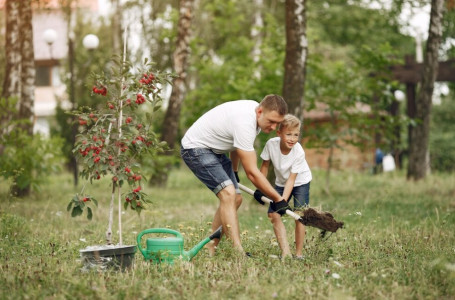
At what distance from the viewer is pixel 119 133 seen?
20.7 ft

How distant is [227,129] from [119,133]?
1.02m

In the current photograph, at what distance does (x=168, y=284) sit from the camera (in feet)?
17.3

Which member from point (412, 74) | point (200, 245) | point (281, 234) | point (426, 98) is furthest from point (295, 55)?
point (412, 74)

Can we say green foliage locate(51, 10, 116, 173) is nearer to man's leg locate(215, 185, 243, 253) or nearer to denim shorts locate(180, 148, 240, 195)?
denim shorts locate(180, 148, 240, 195)

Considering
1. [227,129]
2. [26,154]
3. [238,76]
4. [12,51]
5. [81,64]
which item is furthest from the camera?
[81,64]

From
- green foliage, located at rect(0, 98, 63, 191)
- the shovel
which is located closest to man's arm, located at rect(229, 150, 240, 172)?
the shovel

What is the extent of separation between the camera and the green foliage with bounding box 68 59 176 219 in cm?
611

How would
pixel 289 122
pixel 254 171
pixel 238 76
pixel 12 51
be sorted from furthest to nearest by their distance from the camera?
pixel 238 76
pixel 12 51
pixel 289 122
pixel 254 171

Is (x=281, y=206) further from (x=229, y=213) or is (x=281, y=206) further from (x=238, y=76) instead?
(x=238, y=76)

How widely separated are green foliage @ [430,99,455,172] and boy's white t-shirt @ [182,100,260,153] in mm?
18507

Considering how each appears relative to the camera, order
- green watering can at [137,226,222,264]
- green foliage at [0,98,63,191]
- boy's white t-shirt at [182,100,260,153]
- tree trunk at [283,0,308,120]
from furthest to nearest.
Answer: green foliage at [0,98,63,191], tree trunk at [283,0,308,120], boy's white t-shirt at [182,100,260,153], green watering can at [137,226,222,264]

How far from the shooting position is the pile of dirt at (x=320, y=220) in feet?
20.1

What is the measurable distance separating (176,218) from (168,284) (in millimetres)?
5194

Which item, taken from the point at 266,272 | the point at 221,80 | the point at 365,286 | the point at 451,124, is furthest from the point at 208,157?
the point at 451,124
